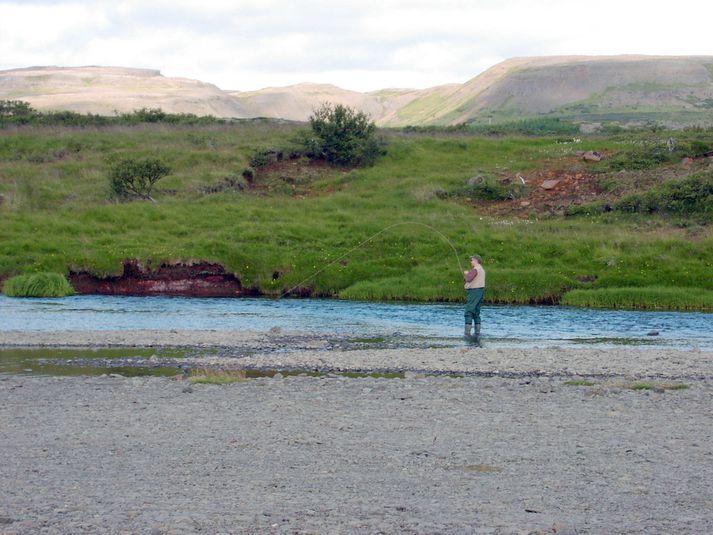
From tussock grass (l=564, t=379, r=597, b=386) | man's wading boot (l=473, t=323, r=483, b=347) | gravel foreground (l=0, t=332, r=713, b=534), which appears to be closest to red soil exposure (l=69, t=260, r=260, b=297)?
man's wading boot (l=473, t=323, r=483, b=347)

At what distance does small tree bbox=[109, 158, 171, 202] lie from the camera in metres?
37.6

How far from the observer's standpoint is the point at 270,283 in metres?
28.8

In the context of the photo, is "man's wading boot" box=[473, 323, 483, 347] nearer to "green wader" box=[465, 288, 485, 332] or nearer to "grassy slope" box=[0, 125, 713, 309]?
"green wader" box=[465, 288, 485, 332]

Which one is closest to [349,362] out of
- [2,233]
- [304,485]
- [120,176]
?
[304,485]

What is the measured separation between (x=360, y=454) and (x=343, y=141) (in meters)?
36.7

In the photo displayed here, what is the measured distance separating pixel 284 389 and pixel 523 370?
4565 mm

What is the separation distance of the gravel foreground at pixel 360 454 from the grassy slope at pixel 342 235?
42.6 feet

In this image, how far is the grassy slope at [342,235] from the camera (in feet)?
92.3

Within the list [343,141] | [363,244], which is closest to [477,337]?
[363,244]

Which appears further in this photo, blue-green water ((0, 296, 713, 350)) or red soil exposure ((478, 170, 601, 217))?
red soil exposure ((478, 170, 601, 217))

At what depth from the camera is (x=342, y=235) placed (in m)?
32.1

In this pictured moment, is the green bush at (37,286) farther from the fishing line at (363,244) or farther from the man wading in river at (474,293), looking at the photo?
the man wading in river at (474,293)

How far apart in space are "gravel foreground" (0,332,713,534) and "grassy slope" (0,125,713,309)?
13.0 meters

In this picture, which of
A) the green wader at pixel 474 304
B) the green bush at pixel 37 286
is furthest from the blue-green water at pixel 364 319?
the green bush at pixel 37 286
